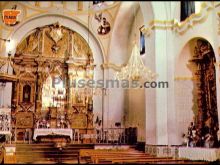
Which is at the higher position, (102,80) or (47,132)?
(102,80)

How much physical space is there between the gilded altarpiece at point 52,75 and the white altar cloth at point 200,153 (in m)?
7.27

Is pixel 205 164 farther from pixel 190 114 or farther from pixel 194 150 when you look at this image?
pixel 190 114

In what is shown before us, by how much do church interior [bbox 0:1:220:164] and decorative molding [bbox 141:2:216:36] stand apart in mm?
36

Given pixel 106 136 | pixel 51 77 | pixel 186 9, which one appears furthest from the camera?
pixel 51 77

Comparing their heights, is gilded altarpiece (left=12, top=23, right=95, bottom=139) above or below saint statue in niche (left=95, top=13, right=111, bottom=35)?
below

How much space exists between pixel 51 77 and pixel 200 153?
9.75 metres

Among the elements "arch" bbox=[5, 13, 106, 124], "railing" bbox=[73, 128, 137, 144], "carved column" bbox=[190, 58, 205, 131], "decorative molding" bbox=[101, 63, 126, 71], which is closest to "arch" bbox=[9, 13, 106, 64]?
"arch" bbox=[5, 13, 106, 124]

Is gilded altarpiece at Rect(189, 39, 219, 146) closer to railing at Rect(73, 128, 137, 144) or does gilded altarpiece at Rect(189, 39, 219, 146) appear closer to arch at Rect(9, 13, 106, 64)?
railing at Rect(73, 128, 137, 144)

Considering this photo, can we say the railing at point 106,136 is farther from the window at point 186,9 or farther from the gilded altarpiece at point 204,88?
the window at point 186,9

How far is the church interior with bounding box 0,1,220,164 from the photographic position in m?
12.2

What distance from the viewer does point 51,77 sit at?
707 inches

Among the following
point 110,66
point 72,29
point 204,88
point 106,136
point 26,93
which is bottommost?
point 106,136

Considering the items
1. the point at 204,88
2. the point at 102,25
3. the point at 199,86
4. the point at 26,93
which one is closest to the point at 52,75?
the point at 26,93

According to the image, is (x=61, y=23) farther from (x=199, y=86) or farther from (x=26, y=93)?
(x=199, y=86)
